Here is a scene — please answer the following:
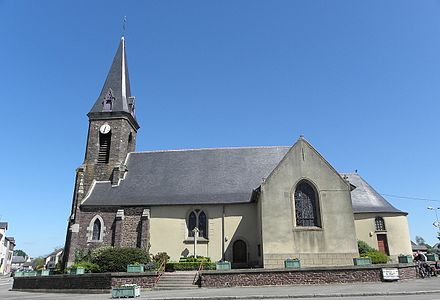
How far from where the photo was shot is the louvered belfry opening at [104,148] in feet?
94.9

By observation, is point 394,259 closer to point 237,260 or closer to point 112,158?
point 237,260

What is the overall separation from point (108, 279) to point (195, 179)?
1136cm

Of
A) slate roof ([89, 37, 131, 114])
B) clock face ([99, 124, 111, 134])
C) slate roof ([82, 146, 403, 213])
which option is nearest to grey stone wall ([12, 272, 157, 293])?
slate roof ([82, 146, 403, 213])

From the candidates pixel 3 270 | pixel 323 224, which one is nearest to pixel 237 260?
pixel 323 224

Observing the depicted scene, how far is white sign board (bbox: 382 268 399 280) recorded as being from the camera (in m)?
16.1

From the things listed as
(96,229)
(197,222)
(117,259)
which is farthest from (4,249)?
(117,259)

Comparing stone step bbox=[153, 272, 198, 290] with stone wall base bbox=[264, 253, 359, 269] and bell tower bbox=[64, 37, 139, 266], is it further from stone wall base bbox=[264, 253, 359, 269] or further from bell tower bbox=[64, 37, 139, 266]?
bell tower bbox=[64, 37, 139, 266]

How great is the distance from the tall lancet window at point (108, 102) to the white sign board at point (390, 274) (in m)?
25.2

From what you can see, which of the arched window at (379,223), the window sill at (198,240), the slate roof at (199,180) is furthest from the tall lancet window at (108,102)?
the arched window at (379,223)

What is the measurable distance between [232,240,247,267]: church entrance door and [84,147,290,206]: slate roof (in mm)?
3023

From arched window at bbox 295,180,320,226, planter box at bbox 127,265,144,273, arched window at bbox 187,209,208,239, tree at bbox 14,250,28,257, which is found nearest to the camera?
planter box at bbox 127,265,144,273

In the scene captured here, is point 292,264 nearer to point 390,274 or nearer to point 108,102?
point 390,274

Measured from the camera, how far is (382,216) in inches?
960

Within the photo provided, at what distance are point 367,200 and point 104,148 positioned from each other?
22.6 metres
